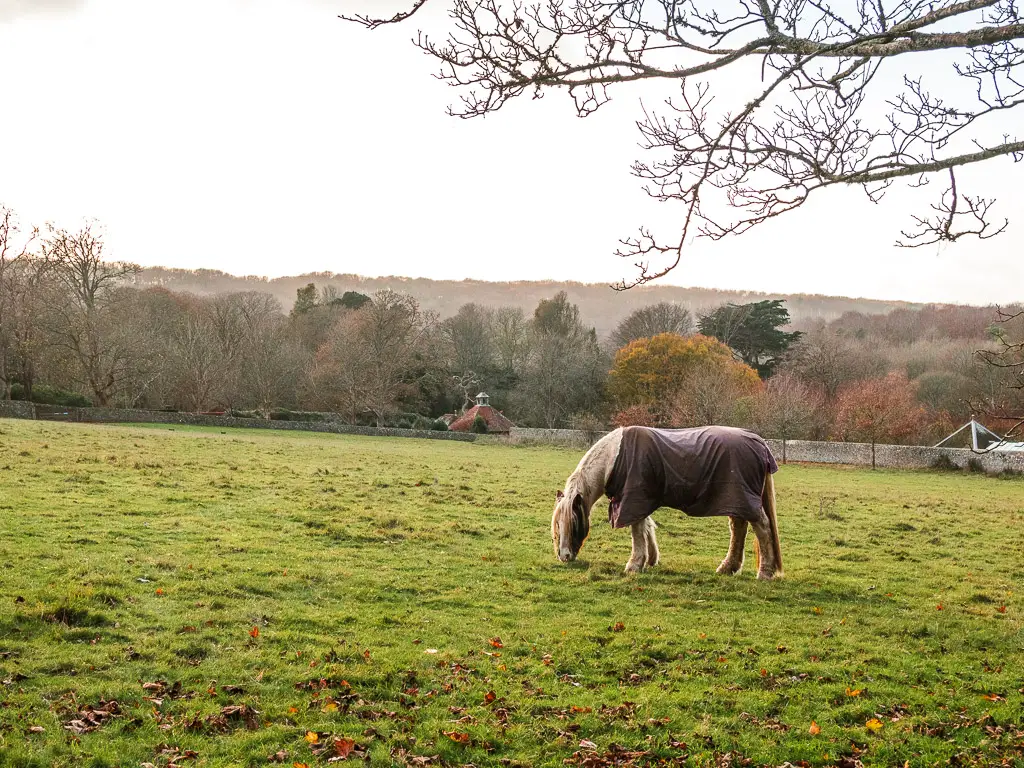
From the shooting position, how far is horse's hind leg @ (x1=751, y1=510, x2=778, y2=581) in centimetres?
1025

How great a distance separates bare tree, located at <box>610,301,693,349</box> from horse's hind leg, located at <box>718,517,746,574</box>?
73416 mm

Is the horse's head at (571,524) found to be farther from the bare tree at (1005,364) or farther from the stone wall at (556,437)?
the stone wall at (556,437)

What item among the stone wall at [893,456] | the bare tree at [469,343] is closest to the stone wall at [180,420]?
the bare tree at [469,343]

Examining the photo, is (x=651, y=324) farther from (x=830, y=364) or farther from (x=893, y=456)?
(x=893, y=456)

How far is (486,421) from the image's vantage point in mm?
61219

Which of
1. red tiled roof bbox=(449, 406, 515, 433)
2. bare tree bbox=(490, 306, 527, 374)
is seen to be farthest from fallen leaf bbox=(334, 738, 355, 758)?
bare tree bbox=(490, 306, 527, 374)

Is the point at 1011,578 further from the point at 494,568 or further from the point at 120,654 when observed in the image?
the point at 120,654

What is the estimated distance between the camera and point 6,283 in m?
46.2

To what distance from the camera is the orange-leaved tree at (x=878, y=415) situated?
134 ft

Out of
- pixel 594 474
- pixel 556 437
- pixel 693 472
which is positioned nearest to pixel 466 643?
pixel 594 474

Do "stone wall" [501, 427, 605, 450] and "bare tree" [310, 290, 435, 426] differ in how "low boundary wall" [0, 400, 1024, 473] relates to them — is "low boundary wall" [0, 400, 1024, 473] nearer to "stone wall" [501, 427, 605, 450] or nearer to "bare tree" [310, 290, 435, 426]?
"stone wall" [501, 427, 605, 450]

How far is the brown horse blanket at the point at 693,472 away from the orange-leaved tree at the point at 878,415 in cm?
3178

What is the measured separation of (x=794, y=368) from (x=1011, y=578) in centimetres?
5814

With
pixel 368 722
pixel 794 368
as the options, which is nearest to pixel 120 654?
pixel 368 722
